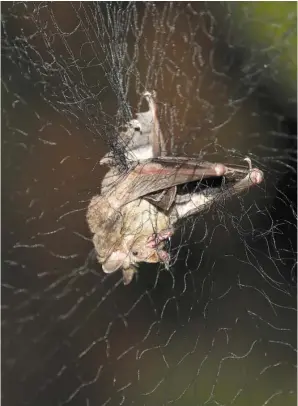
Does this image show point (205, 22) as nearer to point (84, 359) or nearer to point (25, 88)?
point (25, 88)

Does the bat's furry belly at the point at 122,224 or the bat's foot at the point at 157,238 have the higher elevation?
the bat's furry belly at the point at 122,224

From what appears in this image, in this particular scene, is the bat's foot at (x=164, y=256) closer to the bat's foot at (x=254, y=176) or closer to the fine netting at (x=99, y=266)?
the fine netting at (x=99, y=266)

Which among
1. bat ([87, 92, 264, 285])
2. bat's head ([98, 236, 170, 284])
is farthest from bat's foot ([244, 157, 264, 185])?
bat's head ([98, 236, 170, 284])

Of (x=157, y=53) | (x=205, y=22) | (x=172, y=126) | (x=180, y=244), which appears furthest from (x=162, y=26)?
(x=180, y=244)

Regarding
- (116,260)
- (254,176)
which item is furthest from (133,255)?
(254,176)

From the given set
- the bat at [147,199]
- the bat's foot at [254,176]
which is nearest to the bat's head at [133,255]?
the bat at [147,199]

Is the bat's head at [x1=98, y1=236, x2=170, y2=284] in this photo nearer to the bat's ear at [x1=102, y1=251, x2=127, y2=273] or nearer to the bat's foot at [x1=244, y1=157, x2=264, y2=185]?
the bat's ear at [x1=102, y1=251, x2=127, y2=273]

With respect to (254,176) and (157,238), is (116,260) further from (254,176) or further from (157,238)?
(254,176)
